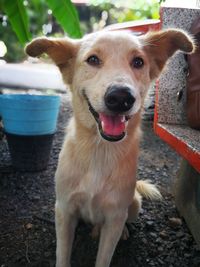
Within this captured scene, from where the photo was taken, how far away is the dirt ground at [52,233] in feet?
7.86

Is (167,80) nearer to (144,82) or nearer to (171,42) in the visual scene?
(171,42)

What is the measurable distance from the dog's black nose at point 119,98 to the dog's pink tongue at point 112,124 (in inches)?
4.6

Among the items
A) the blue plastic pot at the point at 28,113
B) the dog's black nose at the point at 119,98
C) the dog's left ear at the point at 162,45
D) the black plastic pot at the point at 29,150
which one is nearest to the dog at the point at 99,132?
the dog's left ear at the point at 162,45

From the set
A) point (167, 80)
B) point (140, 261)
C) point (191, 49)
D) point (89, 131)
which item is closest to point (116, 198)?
point (89, 131)

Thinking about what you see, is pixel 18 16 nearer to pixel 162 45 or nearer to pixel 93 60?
pixel 93 60

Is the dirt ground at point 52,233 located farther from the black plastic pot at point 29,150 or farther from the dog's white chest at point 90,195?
the dog's white chest at point 90,195

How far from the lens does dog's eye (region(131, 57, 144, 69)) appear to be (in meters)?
2.04

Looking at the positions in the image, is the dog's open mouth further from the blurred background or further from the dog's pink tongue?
the blurred background

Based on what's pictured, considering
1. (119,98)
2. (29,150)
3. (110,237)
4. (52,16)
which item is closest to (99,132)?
(119,98)

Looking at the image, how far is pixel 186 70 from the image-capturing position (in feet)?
9.41

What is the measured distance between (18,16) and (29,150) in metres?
1.63

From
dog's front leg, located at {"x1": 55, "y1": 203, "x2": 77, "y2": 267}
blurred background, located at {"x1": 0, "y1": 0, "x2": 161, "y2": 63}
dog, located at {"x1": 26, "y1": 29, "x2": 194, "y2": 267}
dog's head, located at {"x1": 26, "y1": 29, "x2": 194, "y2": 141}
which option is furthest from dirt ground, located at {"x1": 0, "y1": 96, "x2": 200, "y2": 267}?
blurred background, located at {"x1": 0, "y1": 0, "x2": 161, "y2": 63}

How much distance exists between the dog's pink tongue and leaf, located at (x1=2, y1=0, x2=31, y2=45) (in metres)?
0.76

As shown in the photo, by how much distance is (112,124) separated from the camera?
190cm
